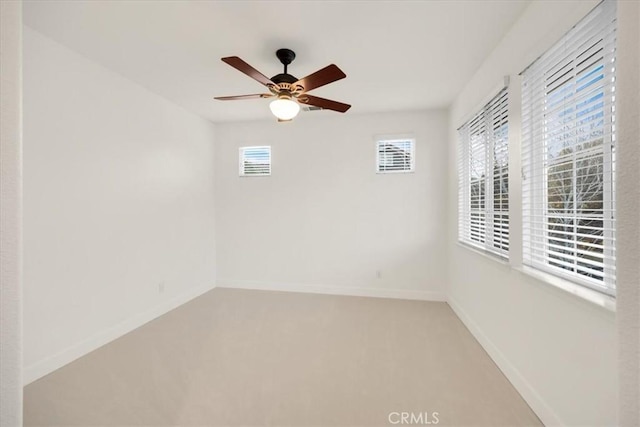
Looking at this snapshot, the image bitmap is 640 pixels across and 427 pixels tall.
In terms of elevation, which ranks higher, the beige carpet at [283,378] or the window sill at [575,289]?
the window sill at [575,289]

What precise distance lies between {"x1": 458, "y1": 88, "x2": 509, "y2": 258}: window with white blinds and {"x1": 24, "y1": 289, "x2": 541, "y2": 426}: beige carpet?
104 centimetres

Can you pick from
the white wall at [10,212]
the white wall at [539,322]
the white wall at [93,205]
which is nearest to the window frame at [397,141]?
the white wall at [539,322]

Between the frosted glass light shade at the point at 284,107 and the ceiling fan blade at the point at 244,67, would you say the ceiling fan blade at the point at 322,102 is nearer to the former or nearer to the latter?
the frosted glass light shade at the point at 284,107

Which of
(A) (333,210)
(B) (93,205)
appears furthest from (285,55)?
(A) (333,210)

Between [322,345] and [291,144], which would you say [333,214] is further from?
[322,345]

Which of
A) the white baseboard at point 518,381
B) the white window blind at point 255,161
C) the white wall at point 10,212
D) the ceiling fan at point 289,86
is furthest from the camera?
the white window blind at point 255,161

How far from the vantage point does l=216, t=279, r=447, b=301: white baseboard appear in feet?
13.1

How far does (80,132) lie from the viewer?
2.50 metres

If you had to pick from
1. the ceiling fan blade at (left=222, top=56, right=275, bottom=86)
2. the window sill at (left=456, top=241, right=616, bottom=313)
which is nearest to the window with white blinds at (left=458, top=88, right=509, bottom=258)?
the window sill at (left=456, top=241, right=616, bottom=313)

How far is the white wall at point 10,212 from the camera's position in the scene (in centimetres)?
64

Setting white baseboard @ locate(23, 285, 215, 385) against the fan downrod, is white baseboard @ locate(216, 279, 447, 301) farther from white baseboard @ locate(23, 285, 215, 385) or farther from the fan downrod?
the fan downrod

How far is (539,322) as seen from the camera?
1740 mm

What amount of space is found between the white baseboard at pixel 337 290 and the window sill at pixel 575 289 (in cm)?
222

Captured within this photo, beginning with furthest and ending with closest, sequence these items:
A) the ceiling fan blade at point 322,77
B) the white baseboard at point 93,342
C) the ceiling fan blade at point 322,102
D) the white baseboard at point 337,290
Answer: the white baseboard at point 337,290
the ceiling fan blade at point 322,102
the white baseboard at point 93,342
the ceiling fan blade at point 322,77
